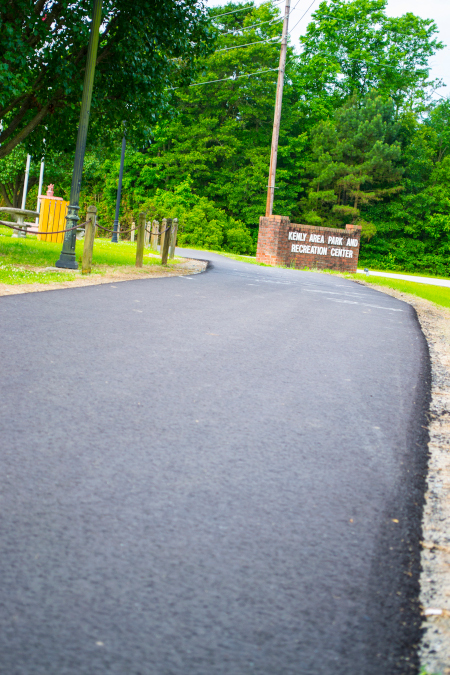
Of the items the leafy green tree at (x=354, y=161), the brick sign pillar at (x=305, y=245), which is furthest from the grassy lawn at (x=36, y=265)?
the leafy green tree at (x=354, y=161)

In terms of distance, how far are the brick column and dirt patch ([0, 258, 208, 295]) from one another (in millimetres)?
9772

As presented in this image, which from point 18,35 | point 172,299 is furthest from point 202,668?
point 18,35

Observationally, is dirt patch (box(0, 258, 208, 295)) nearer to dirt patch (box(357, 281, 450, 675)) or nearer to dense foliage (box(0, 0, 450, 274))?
dirt patch (box(357, 281, 450, 675))

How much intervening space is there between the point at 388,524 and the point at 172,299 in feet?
24.5

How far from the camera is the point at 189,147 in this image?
45656 millimetres

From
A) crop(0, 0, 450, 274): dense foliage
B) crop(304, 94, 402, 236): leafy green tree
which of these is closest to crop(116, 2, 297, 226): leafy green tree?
crop(0, 0, 450, 274): dense foliage

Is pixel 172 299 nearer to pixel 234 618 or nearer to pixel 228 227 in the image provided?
pixel 234 618

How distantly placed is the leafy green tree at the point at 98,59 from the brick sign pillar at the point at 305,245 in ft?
36.6

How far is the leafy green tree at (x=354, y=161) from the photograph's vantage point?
45.8 metres

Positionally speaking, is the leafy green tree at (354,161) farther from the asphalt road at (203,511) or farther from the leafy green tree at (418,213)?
the asphalt road at (203,511)

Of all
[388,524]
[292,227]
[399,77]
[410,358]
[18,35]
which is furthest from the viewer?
[399,77]

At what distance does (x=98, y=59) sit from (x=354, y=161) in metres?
36.1

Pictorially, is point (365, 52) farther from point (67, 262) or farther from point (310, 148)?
point (67, 262)

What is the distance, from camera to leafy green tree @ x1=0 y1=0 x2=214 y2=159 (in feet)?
43.1
